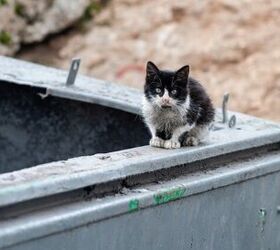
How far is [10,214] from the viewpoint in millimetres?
2354

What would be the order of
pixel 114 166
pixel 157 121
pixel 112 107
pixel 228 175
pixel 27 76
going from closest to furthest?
pixel 114 166 < pixel 228 175 < pixel 157 121 < pixel 112 107 < pixel 27 76

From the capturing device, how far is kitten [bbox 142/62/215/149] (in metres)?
3.25

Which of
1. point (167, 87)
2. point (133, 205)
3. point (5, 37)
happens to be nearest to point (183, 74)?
point (167, 87)

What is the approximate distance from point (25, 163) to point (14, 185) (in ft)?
5.28

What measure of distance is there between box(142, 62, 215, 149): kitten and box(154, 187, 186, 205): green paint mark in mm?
379

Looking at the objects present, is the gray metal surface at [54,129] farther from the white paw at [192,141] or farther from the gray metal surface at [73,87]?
the white paw at [192,141]

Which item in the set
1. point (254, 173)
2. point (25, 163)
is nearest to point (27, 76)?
point (25, 163)

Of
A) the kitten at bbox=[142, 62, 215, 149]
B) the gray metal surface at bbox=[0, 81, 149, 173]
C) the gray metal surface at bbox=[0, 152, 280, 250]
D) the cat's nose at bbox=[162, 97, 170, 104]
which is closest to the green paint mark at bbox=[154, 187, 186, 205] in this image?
the gray metal surface at bbox=[0, 152, 280, 250]

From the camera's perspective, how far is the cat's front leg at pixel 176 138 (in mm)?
3042

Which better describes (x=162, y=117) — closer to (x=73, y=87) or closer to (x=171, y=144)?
(x=171, y=144)

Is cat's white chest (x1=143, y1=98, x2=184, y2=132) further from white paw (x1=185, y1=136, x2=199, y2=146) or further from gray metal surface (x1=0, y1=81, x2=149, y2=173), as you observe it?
gray metal surface (x1=0, y1=81, x2=149, y2=173)

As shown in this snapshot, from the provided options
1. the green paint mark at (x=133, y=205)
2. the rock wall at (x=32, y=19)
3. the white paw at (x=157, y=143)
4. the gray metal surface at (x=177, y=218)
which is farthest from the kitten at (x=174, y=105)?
the rock wall at (x=32, y=19)

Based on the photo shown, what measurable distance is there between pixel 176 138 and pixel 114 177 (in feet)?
1.94

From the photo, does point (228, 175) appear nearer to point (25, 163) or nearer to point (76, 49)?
point (25, 163)
